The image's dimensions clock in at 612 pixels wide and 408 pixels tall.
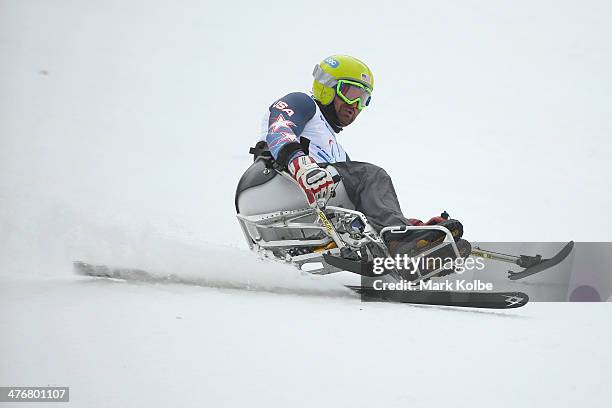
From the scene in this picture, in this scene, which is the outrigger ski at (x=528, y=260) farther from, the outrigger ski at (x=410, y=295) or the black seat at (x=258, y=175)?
the black seat at (x=258, y=175)

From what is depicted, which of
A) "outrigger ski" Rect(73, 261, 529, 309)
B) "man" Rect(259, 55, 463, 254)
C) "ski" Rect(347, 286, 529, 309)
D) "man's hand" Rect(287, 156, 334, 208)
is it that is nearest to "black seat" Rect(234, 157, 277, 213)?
"man" Rect(259, 55, 463, 254)

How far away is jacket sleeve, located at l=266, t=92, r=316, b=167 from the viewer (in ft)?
19.3

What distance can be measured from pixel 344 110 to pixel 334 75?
298 mm

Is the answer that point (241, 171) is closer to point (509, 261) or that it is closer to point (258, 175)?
point (258, 175)

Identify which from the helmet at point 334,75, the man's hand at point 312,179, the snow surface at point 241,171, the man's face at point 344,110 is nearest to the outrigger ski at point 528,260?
the snow surface at point 241,171

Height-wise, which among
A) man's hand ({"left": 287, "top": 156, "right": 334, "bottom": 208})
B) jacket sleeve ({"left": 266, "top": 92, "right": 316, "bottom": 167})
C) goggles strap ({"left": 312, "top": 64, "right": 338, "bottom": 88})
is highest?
goggles strap ({"left": 312, "top": 64, "right": 338, "bottom": 88})

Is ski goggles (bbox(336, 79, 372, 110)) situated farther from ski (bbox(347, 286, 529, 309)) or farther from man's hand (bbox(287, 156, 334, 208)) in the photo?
ski (bbox(347, 286, 529, 309))

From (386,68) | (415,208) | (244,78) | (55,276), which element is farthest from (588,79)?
(55,276)

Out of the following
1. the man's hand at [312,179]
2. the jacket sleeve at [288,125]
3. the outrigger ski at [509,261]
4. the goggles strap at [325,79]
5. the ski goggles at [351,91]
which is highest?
the goggles strap at [325,79]

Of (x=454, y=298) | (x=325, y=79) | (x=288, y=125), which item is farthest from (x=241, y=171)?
(x=454, y=298)

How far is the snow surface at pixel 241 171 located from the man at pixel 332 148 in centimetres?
56

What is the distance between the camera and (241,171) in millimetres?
11258

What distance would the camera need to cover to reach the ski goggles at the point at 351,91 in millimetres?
6375

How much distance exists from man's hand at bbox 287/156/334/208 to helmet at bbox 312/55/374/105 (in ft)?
2.75
